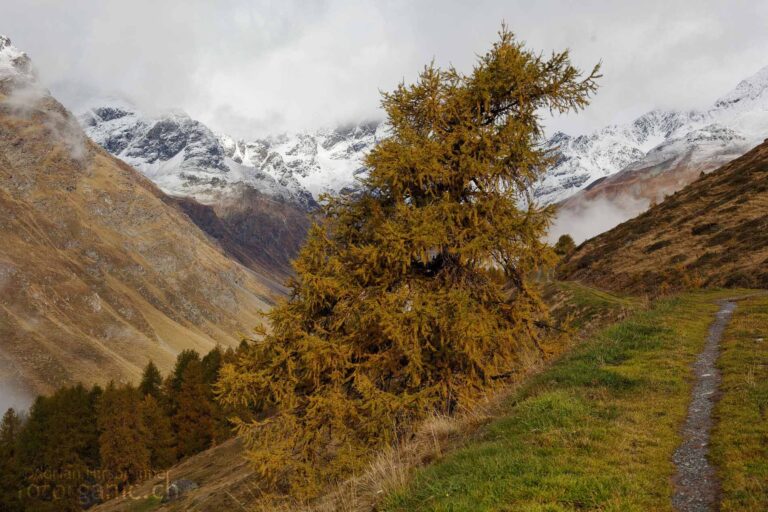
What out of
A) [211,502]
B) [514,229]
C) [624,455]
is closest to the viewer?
[624,455]

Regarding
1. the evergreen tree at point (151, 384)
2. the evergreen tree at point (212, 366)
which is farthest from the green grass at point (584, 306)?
the evergreen tree at point (151, 384)

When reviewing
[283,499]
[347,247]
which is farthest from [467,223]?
[283,499]

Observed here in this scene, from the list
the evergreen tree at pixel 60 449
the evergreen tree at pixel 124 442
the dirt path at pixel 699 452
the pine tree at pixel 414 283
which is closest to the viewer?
the dirt path at pixel 699 452

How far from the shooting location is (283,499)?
1378 cm

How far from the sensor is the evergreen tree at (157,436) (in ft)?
209

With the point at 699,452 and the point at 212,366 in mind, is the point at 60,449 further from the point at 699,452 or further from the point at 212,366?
the point at 699,452

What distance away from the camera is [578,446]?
8234 mm

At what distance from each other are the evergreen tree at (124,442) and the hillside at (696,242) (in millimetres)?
53962

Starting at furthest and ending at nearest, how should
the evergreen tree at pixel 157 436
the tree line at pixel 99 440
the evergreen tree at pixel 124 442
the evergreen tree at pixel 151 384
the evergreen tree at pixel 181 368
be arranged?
1. the evergreen tree at pixel 151 384
2. the evergreen tree at pixel 181 368
3. the evergreen tree at pixel 157 436
4. the tree line at pixel 99 440
5. the evergreen tree at pixel 124 442

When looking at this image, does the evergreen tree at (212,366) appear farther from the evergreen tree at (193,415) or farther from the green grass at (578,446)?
the green grass at (578,446)

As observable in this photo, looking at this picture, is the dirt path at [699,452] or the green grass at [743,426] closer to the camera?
the green grass at [743,426]

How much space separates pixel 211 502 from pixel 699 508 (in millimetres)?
23523

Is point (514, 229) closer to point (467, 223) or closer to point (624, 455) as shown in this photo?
point (467, 223)

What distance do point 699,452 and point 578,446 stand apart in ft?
6.04
